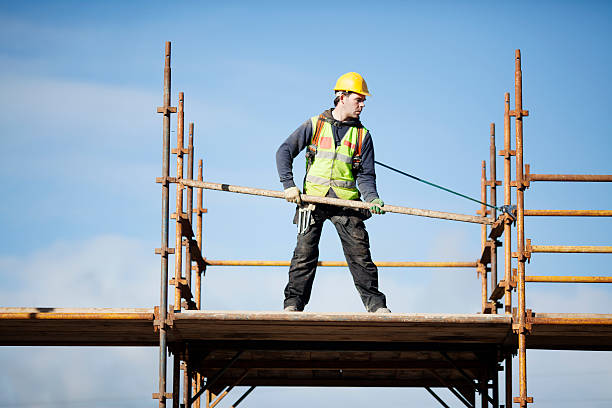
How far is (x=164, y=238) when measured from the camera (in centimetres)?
1252

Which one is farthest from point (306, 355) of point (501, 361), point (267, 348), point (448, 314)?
point (448, 314)

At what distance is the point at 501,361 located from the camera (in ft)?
45.7

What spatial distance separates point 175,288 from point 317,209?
2.04 m

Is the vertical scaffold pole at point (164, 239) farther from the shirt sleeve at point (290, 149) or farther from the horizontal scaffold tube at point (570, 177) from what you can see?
the horizontal scaffold tube at point (570, 177)

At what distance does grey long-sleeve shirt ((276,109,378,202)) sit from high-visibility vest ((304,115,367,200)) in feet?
0.19

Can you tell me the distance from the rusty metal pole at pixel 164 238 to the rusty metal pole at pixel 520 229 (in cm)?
375

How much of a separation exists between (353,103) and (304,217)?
144cm

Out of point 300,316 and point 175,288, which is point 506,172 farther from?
point 175,288

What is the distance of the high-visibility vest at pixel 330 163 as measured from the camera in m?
13.0

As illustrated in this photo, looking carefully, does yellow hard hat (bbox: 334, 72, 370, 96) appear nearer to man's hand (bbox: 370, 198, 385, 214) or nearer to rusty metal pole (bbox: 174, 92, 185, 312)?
man's hand (bbox: 370, 198, 385, 214)

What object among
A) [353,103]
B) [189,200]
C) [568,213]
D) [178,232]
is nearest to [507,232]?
[568,213]

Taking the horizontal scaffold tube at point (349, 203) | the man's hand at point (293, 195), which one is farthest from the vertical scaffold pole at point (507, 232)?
the man's hand at point (293, 195)

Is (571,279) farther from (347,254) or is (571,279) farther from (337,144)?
(337,144)

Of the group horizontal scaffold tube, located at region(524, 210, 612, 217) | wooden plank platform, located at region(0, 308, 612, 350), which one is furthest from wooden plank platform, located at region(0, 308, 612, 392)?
horizontal scaffold tube, located at region(524, 210, 612, 217)
